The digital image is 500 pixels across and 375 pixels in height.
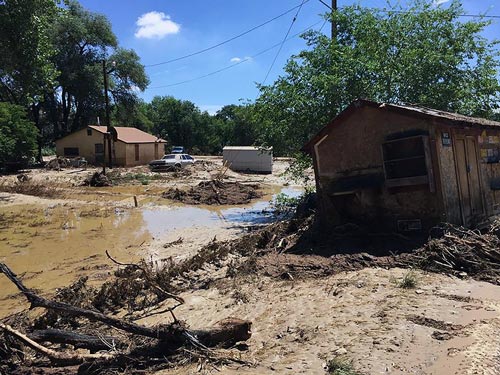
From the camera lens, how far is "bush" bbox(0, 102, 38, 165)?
109 feet

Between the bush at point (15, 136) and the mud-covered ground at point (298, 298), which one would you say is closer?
the mud-covered ground at point (298, 298)

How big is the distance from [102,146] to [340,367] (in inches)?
1763

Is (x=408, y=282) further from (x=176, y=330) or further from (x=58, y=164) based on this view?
(x=58, y=164)

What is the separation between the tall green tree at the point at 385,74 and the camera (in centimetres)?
1484

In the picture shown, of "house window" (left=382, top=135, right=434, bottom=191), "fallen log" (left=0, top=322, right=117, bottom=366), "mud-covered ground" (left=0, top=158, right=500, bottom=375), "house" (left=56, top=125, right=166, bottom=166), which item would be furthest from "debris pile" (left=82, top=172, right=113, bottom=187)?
"fallen log" (left=0, top=322, right=117, bottom=366)

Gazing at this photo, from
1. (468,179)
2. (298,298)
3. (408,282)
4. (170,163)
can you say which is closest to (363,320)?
(298,298)

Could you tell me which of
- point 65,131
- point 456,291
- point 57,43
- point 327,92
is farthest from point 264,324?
point 65,131

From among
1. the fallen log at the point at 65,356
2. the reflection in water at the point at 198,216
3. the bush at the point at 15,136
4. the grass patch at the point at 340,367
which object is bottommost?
the grass patch at the point at 340,367

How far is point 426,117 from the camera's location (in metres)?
8.80

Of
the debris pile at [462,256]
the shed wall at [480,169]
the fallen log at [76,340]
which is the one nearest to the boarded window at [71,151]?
the shed wall at [480,169]

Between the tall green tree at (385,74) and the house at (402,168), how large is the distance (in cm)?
455

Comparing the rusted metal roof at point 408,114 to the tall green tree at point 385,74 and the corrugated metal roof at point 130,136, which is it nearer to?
the tall green tree at point 385,74

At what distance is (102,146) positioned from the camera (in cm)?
4597

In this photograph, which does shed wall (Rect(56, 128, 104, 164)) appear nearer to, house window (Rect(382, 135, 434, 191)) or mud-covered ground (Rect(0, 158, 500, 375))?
mud-covered ground (Rect(0, 158, 500, 375))
